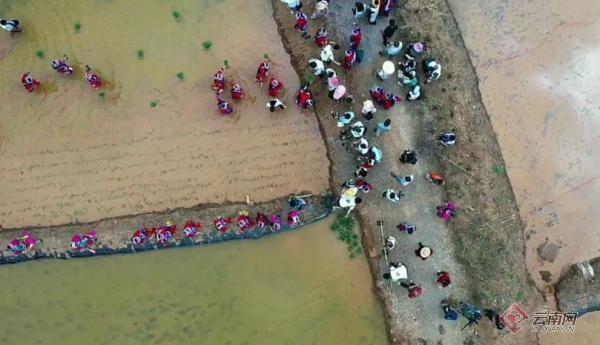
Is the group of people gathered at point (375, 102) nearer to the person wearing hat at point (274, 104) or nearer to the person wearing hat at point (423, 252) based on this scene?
the person wearing hat at point (423, 252)

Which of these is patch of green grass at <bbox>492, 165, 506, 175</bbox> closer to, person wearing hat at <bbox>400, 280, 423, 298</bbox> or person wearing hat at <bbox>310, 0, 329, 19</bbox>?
person wearing hat at <bbox>400, 280, 423, 298</bbox>

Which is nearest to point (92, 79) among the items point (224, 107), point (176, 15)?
point (176, 15)

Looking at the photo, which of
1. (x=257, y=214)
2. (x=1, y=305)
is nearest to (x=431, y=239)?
(x=257, y=214)

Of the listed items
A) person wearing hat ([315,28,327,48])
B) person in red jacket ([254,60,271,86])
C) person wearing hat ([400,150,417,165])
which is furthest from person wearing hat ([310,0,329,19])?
person wearing hat ([400,150,417,165])

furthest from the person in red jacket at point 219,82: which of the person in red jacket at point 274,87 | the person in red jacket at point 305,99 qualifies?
the person in red jacket at point 305,99

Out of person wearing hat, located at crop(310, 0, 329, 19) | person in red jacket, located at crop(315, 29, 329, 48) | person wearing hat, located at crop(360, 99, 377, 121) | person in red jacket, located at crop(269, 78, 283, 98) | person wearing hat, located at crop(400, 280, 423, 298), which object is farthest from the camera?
person wearing hat, located at crop(310, 0, 329, 19)
